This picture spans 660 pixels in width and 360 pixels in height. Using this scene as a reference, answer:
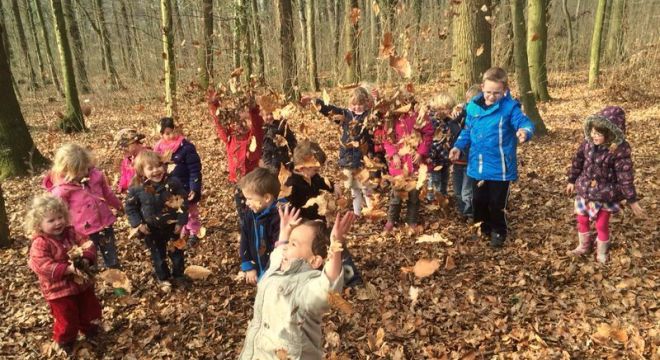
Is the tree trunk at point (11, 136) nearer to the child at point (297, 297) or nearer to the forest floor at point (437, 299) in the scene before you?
the forest floor at point (437, 299)

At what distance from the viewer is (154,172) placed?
3832 millimetres

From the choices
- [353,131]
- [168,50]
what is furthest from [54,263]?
[168,50]

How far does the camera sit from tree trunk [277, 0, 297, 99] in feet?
32.5

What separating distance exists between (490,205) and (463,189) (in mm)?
742

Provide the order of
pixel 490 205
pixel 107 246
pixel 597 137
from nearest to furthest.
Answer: pixel 597 137 → pixel 107 246 → pixel 490 205

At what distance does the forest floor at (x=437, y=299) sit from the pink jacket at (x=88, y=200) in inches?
28.6

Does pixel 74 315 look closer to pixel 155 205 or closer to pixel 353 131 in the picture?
pixel 155 205

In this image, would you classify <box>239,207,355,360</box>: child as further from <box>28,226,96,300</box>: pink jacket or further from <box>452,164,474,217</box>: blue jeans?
<box>452,164,474,217</box>: blue jeans

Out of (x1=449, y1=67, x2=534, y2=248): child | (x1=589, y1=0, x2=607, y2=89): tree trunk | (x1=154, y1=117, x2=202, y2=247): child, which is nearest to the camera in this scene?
(x1=449, y1=67, x2=534, y2=248): child

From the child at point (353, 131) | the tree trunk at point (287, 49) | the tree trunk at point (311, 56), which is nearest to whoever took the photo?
the child at point (353, 131)

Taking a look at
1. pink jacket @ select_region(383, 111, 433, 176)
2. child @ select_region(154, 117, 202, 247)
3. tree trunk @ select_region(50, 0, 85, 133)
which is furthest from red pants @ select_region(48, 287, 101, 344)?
tree trunk @ select_region(50, 0, 85, 133)

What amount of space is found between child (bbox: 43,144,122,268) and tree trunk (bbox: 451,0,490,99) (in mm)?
5390

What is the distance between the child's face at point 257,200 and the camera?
310 cm

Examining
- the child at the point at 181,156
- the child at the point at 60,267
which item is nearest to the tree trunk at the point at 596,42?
the child at the point at 181,156
